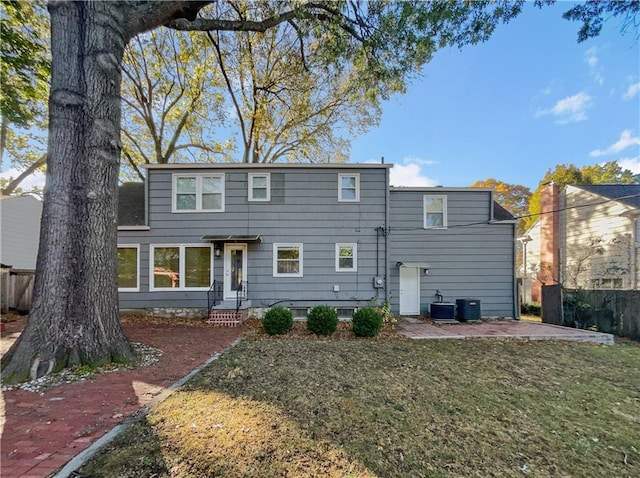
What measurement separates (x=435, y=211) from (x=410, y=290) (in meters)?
3.11

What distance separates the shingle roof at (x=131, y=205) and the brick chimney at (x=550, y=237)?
1851 cm

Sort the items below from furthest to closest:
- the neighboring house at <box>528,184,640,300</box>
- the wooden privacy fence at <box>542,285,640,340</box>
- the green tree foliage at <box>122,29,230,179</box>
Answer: the green tree foliage at <box>122,29,230,179</box> < the neighboring house at <box>528,184,640,300</box> < the wooden privacy fence at <box>542,285,640,340</box>

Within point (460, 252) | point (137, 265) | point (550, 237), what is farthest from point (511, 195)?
point (137, 265)

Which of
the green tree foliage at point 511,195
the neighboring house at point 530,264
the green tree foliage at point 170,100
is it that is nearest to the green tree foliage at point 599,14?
the green tree foliage at point 170,100

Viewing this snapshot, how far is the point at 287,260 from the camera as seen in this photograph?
10055mm

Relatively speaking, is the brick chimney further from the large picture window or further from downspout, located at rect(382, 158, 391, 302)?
the large picture window

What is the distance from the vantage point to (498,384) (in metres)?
4.39

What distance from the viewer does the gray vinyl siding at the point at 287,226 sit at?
9.95 m

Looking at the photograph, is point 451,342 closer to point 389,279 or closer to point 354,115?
point 389,279

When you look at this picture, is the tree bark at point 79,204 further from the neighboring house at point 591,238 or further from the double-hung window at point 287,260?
the neighboring house at point 591,238

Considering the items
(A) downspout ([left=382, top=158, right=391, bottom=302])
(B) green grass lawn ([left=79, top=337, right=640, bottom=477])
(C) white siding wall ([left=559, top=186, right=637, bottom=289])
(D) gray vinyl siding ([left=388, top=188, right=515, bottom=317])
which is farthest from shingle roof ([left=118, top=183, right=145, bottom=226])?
(C) white siding wall ([left=559, top=186, right=637, bottom=289])

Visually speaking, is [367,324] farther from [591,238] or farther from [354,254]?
[591,238]

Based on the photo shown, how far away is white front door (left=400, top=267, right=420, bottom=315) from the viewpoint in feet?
34.7

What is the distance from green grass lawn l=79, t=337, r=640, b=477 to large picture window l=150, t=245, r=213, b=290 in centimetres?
523
